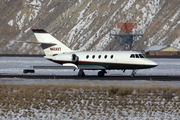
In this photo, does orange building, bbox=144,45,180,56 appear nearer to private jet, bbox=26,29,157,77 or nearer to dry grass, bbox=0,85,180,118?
private jet, bbox=26,29,157,77

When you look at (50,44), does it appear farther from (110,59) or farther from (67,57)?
→ (110,59)

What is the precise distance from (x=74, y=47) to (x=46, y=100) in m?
139

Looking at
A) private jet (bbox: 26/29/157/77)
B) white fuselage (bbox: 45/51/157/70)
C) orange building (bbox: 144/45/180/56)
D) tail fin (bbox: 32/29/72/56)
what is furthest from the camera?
orange building (bbox: 144/45/180/56)

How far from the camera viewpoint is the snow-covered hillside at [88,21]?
148125mm

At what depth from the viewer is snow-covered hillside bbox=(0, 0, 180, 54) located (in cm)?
14812

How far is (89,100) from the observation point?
19.0 m

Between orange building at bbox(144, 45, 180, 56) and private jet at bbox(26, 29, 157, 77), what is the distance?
4061 inches

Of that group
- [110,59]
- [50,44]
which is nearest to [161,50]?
[50,44]

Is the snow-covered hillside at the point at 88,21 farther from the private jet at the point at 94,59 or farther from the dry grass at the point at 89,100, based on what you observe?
the dry grass at the point at 89,100

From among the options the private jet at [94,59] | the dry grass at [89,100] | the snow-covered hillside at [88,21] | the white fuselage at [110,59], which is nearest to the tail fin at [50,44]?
the private jet at [94,59]

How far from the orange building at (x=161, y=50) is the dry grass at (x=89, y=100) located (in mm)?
117965

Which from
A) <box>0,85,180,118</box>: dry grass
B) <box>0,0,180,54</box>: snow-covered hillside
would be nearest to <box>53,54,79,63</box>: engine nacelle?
<box>0,85,180,118</box>: dry grass

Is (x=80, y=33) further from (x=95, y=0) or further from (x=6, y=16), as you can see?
(x=6, y=16)

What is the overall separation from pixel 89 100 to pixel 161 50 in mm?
123273
